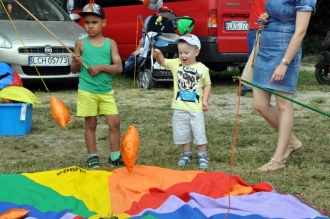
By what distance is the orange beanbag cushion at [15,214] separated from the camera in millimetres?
4419

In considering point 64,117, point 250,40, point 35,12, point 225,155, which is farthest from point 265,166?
point 35,12

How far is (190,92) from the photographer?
638cm

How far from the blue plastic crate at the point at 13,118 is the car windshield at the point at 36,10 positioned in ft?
14.7

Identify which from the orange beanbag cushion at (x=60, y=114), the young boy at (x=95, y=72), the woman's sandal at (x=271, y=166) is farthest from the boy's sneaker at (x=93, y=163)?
the woman's sandal at (x=271, y=166)

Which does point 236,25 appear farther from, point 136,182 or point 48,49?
point 136,182

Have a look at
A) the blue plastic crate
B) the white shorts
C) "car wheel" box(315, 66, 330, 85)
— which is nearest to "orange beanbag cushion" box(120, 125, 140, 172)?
the white shorts

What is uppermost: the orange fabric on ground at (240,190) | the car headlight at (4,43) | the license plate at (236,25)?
the license plate at (236,25)

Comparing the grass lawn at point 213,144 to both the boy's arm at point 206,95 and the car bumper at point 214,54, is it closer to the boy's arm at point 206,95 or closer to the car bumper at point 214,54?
the boy's arm at point 206,95

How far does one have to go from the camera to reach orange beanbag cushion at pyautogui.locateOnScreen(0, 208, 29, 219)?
14.5 ft

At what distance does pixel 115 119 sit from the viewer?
6.41 m

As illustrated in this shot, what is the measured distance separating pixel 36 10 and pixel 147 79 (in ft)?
7.60

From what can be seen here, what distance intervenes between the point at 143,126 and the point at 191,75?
2233 millimetres

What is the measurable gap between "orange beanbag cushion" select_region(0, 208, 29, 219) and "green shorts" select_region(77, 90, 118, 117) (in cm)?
186

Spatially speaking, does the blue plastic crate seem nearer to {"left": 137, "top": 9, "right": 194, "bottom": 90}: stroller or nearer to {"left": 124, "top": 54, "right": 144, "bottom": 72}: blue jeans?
{"left": 137, "top": 9, "right": 194, "bottom": 90}: stroller
